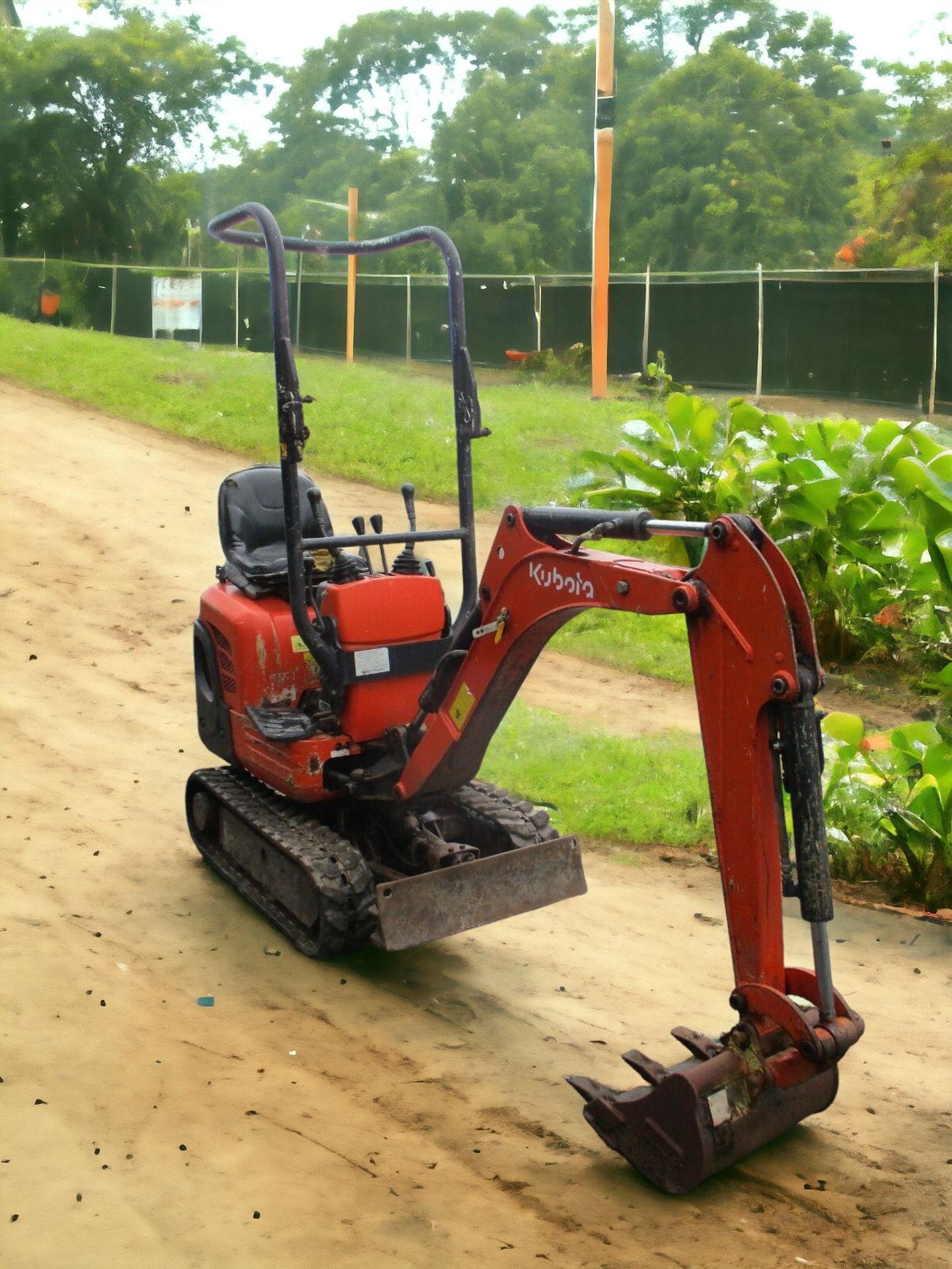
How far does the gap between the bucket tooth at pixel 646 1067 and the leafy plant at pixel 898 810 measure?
247 cm

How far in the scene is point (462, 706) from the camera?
491 centimetres

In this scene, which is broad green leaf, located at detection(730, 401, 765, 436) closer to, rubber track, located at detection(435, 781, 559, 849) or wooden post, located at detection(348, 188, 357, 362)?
rubber track, located at detection(435, 781, 559, 849)

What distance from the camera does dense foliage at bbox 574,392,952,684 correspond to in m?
8.93

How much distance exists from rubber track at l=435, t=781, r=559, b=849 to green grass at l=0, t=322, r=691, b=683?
7.18m

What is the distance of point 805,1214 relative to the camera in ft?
12.5

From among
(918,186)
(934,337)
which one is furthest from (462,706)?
(918,186)

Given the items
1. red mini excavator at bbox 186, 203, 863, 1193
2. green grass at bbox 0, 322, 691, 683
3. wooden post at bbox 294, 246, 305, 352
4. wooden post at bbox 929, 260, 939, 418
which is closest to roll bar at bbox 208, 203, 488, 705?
red mini excavator at bbox 186, 203, 863, 1193

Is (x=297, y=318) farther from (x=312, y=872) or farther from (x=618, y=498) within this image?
(x=312, y=872)

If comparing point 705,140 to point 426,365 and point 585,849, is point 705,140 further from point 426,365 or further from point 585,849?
point 585,849

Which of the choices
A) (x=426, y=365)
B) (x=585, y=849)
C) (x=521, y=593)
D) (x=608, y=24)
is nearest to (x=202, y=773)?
(x=585, y=849)

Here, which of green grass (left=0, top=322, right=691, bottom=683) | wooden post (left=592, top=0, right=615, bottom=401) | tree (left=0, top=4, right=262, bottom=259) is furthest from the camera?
tree (left=0, top=4, right=262, bottom=259)

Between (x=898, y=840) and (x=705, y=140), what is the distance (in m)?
27.2

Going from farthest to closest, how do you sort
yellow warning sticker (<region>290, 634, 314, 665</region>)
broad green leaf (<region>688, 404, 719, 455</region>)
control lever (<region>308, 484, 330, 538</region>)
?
broad green leaf (<region>688, 404, 719, 455</region>)
control lever (<region>308, 484, 330, 538</region>)
yellow warning sticker (<region>290, 634, 314, 665</region>)

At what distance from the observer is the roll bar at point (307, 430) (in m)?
5.05
